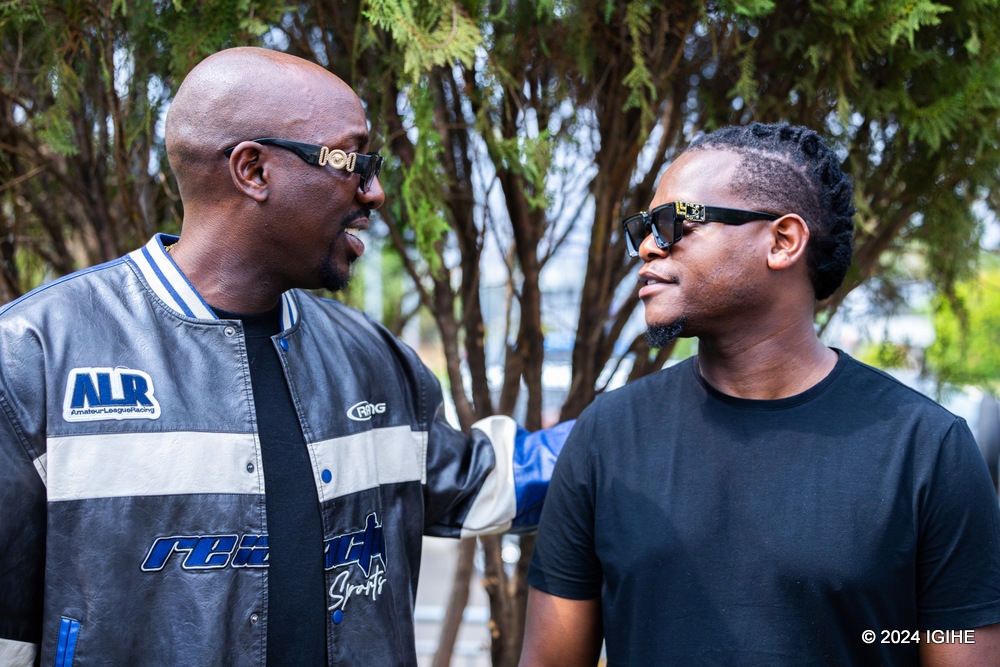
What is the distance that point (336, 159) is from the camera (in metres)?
2.12

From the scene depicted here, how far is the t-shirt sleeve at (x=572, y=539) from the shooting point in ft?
6.88

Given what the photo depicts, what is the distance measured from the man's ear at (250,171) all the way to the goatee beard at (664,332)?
3.43ft

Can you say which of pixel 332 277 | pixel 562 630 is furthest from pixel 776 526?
pixel 332 277

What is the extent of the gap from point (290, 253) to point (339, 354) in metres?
0.35

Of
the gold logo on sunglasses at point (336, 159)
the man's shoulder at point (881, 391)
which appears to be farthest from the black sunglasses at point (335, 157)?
the man's shoulder at point (881, 391)

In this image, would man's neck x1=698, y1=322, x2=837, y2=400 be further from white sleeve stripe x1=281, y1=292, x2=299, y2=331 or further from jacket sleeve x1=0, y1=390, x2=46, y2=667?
jacket sleeve x1=0, y1=390, x2=46, y2=667

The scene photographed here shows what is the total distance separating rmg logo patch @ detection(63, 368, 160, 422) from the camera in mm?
1818

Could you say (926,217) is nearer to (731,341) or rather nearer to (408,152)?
(731,341)

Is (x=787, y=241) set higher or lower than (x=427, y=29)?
lower

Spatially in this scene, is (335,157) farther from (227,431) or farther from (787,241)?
(787,241)

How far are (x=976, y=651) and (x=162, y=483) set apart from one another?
181cm

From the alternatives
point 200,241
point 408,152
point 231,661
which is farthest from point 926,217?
point 231,661

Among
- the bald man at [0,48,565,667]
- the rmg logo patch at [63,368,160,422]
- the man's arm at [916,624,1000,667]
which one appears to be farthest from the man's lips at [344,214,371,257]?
the man's arm at [916,624,1000,667]

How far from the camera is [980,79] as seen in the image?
Result: 2715 millimetres
